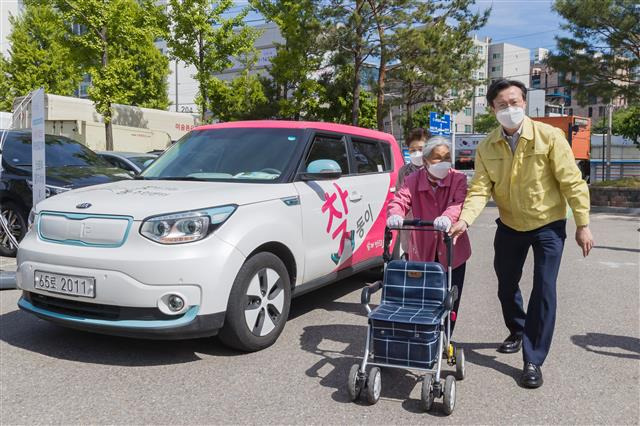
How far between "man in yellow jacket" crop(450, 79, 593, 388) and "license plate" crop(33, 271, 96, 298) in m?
2.32

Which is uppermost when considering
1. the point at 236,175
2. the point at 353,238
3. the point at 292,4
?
the point at 292,4

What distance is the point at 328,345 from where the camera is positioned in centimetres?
457

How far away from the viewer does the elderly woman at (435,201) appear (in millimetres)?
4094

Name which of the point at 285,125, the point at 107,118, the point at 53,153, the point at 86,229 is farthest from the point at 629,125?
the point at 86,229

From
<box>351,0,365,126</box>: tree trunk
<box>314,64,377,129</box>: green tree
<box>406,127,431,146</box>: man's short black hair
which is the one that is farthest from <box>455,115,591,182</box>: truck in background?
<box>406,127,431,146</box>: man's short black hair

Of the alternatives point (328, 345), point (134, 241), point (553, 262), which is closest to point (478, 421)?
point (553, 262)

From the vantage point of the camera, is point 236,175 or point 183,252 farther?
point 236,175

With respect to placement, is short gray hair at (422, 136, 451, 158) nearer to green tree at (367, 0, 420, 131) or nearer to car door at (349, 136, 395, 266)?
car door at (349, 136, 395, 266)

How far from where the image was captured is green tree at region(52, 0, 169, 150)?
19.0 meters

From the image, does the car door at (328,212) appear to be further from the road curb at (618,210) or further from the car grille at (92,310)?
the road curb at (618,210)

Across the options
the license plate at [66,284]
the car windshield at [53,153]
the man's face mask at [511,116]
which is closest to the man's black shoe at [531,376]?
the man's face mask at [511,116]

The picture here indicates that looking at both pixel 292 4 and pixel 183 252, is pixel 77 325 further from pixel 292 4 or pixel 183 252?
pixel 292 4

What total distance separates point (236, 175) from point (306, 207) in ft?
2.02

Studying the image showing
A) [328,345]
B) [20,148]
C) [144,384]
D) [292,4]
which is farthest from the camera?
[292,4]
